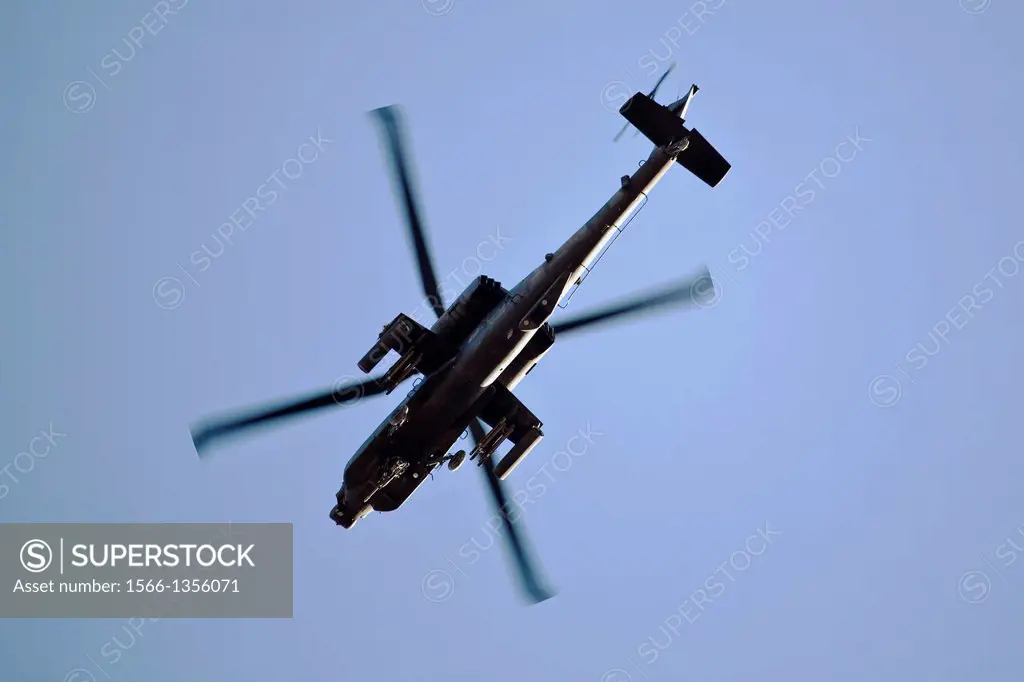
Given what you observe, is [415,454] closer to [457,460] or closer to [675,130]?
[457,460]

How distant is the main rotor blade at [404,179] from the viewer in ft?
72.3

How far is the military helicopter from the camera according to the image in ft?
73.0

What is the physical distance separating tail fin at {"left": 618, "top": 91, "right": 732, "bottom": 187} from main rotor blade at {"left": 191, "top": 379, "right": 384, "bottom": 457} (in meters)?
8.99

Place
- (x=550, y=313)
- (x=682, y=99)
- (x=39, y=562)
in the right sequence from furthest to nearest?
(x=39, y=562) < (x=682, y=99) < (x=550, y=313)

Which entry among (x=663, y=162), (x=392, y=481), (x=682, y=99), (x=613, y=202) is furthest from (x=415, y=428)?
(x=682, y=99)

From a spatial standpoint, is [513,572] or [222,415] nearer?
[222,415]

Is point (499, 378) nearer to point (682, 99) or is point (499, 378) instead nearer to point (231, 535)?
point (682, 99)

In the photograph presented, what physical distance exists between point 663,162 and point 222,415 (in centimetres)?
1156

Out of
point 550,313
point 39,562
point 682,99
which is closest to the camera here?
point 550,313

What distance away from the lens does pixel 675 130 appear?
23.5 m

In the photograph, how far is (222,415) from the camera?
22.3 m

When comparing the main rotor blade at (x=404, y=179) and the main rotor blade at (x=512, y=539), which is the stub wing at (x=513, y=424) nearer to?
the main rotor blade at (x=512, y=539)

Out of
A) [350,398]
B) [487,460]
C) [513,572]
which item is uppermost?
[350,398]

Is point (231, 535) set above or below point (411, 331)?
above
